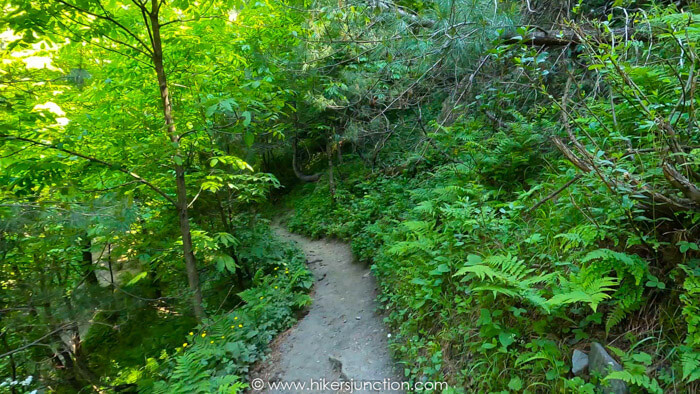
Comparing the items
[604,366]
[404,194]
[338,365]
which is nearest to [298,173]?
[404,194]

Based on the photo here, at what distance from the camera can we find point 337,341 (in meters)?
4.84

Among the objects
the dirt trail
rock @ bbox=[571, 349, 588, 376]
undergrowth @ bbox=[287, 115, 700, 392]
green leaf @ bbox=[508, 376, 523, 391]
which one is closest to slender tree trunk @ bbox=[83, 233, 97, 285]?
the dirt trail

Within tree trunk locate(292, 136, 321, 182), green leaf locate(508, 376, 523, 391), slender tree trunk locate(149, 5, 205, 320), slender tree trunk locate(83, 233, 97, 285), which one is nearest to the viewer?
green leaf locate(508, 376, 523, 391)

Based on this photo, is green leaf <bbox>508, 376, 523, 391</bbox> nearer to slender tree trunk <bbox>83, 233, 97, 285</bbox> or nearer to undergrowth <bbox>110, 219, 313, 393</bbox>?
undergrowth <bbox>110, 219, 313, 393</bbox>

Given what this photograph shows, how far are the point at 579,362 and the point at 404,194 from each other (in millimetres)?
5531

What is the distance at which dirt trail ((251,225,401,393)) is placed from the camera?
13.4 feet

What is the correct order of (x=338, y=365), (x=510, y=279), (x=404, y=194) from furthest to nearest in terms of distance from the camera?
(x=404, y=194), (x=338, y=365), (x=510, y=279)

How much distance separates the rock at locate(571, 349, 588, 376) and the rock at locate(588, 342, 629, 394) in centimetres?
3

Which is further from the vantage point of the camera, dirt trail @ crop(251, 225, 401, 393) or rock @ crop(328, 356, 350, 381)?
dirt trail @ crop(251, 225, 401, 393)

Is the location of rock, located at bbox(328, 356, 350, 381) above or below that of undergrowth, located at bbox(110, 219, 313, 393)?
below

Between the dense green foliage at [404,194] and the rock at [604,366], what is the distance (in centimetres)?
8

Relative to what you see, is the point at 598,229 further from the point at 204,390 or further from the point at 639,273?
the point at 204,390

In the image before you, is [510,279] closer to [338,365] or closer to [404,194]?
[338,365]

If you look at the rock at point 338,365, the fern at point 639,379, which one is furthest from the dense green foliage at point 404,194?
the rock at point 338,365
